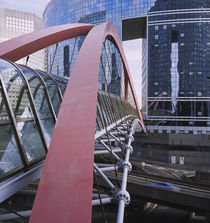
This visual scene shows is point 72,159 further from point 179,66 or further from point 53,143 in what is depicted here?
point 179,66

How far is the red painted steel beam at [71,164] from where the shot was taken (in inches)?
121

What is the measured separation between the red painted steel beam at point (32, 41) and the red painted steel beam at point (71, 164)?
15.2ft

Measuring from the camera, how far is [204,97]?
64625mm

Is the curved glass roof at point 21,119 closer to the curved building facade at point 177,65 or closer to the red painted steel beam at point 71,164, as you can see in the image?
the red painted steel beam at point 71,164

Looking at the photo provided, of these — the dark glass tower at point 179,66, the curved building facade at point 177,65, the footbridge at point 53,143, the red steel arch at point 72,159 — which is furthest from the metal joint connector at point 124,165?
the dark glass tower at point 179,66

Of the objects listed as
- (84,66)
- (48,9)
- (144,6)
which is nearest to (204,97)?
(144,6)

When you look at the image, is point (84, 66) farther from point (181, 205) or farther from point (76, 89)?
point (181, 205)

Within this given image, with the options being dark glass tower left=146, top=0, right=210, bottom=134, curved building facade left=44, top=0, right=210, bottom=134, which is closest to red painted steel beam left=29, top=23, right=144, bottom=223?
curved building facade left=44, top=0, right=210, bottom=134

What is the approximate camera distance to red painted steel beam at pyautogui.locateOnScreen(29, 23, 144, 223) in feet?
10.1

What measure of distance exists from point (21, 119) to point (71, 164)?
1.85 meters

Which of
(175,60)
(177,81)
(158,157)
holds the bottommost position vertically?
(158,157)

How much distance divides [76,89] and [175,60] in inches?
2673

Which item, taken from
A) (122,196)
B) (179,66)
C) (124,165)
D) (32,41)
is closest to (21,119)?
(122,196)

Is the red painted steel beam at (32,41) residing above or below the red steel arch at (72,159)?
above
